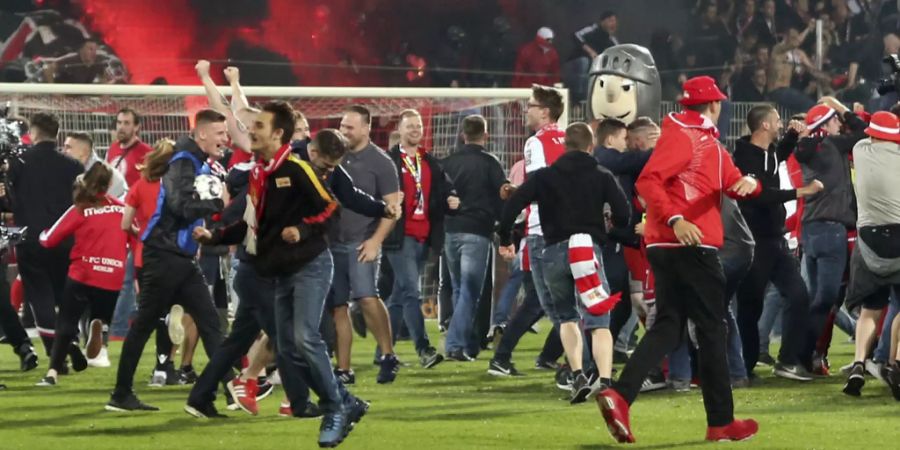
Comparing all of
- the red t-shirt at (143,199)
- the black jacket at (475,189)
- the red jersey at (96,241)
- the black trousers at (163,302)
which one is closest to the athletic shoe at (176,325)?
the red t-shirt at (143,199)

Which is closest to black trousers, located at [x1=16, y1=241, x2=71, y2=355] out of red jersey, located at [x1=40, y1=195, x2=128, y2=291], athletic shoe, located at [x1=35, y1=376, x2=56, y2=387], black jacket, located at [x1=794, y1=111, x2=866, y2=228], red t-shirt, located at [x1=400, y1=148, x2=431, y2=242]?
red jersey, located at [x1=40, y1=195, x2=128, y2=291]

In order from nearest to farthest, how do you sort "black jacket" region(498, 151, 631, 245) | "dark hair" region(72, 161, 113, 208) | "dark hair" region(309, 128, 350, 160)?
"dark hair" region(309, 128, 350, 160), "black jacket" region(498, 151, 631, 245), "dark hair" region(72, 161, 113, 208)

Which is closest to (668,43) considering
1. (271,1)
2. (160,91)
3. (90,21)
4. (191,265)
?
(271,1)

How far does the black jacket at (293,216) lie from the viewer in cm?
914

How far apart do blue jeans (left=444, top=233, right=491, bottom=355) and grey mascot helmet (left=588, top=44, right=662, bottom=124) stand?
8.75ft

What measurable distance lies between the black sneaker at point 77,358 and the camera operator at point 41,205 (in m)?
0.80

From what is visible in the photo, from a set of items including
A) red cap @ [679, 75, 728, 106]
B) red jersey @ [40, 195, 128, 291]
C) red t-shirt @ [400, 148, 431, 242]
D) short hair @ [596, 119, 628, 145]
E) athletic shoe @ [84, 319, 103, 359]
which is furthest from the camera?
red t-shirt @ [400, 148, 431, 242]

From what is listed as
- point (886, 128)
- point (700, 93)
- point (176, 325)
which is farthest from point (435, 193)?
point (700, 93)

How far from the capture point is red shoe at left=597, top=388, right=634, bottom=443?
29.5 feet

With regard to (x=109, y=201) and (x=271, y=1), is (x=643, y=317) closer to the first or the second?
(x=109, y=201)

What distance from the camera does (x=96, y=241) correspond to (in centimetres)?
1303

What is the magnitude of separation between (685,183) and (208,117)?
2.92m

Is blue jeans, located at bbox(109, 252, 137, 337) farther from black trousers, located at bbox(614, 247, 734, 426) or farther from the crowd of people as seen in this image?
black trousers, located at bbox(614, 247, 734, 426)

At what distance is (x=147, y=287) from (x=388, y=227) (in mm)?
1775
